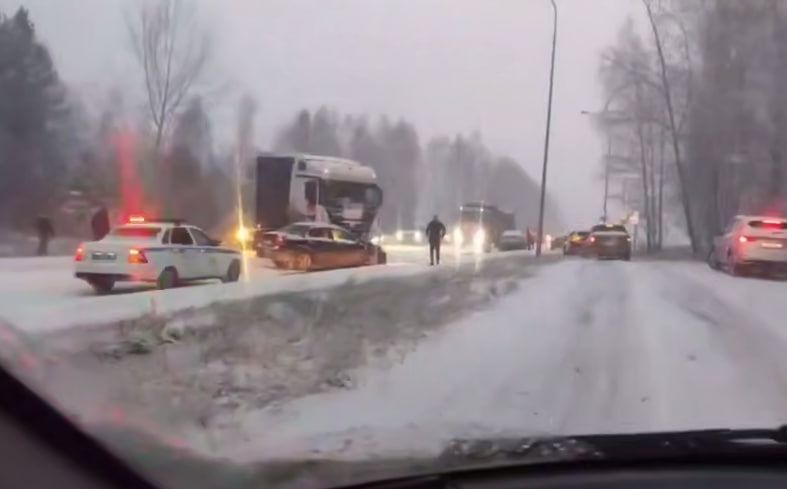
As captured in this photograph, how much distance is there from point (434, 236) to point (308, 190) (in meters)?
0.82

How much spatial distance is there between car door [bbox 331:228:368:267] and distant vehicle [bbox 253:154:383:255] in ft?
0.26

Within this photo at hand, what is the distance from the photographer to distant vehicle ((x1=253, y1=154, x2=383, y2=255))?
4645mm

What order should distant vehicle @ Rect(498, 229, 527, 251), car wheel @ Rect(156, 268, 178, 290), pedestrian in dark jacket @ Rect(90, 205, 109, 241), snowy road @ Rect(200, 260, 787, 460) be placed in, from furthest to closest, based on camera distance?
distant vehicle @ Rect(498, 229, 527, 251)
car wheel @ Rect(156, 268, 178, 290)
pedestrian in dark jacket @ Rect(90, 205, 109, 241)
snowy road @ Rect(200, 260, 787, 460)

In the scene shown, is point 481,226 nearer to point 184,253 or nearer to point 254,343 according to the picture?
point 254,343

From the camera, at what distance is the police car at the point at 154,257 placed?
170 inches

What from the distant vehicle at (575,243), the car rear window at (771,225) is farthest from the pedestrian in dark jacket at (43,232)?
the car rear window at (771,225)

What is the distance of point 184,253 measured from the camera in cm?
448

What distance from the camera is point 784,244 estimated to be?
5016mm

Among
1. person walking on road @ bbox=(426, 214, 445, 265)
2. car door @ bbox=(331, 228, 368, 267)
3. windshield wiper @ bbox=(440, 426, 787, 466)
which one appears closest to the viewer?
windshield wiper @ bbox=(440, 426, 787, 466)

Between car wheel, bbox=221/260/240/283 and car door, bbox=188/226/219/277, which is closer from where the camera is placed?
car door, bbox=188/226/219/277

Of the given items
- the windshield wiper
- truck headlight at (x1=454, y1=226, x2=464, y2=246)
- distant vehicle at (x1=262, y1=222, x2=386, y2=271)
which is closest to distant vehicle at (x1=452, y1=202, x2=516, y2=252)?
truck headlight at (x1=454, y1=226, x2=464, y2=246)

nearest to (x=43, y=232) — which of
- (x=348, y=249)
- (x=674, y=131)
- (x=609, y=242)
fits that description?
(x=348, y=249)

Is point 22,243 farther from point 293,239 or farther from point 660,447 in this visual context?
point 660,447

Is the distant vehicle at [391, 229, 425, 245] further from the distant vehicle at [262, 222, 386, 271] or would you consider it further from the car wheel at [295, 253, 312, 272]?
the car wheel at [295, 253, 312, 272]
